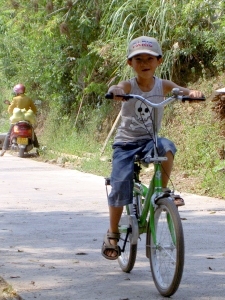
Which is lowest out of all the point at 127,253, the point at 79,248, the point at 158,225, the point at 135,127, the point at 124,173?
the point at 79,248

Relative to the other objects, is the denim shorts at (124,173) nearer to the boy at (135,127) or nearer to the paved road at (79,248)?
the boy at (135,127)

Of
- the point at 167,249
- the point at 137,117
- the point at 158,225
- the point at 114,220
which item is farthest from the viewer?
the point at 114,220

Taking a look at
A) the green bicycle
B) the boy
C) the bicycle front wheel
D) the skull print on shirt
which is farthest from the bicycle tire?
the skull print on shirt

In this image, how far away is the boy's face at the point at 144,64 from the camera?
19.7ft

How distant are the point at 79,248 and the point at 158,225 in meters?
1.97

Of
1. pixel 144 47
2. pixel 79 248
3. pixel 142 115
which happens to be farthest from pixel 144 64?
pixel 79 248

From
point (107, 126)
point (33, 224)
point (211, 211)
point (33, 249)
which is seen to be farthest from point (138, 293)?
point (107, 126)

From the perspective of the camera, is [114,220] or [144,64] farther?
[114,220]

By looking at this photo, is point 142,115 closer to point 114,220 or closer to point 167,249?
point 114,220

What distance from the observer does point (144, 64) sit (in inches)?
237

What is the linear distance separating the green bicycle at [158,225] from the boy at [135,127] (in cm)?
9

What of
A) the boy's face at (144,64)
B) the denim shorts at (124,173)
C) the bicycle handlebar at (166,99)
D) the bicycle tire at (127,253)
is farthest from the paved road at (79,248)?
A: the boy's face at (144,64)

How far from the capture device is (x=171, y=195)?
5.57 meters

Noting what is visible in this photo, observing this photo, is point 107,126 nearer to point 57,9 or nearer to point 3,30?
point 57,9
